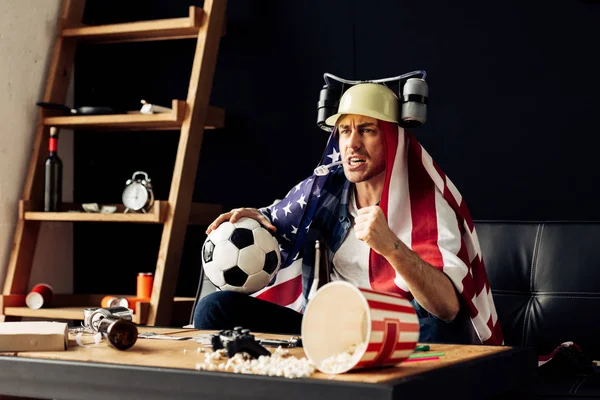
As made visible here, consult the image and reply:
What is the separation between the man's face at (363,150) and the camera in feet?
7.99

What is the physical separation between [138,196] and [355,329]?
226 centimetres

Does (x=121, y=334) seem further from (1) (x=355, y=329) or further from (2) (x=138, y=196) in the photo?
(2) (x=138, y=196)

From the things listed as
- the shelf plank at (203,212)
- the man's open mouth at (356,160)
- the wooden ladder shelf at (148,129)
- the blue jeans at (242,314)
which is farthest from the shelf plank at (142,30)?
the blue jeans at (242,314)

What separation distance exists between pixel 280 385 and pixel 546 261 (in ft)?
4.82

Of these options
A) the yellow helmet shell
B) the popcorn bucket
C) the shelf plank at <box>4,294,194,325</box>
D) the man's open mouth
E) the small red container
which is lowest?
the shelf plank at <box>4,294,194,325</box>

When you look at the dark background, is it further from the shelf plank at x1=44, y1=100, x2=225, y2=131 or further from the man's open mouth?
the man's open mouth

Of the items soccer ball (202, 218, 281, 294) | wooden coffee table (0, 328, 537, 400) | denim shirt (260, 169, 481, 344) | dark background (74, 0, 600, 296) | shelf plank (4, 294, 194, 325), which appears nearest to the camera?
wooden coffee table (0, 328, 537, 400)

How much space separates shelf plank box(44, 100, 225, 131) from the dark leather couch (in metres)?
1.32

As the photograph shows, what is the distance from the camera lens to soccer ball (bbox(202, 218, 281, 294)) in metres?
2.28

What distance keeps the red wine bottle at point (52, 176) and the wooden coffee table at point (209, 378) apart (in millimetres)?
2048

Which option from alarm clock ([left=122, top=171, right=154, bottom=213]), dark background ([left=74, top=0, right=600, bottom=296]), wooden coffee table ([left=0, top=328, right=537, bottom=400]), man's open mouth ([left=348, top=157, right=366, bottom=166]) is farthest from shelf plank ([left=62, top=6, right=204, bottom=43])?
wooden coffee table ([left=0, top=328, right=537, bottom=400])

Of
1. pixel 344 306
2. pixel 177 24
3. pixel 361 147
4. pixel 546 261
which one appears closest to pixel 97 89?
pixel 177 24

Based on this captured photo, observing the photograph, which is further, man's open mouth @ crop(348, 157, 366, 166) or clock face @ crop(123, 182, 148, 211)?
clock face @ crop(123, 182, 148, 211)

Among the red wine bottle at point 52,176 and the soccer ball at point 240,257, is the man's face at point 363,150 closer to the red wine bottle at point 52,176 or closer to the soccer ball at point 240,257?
the soccer ball at point 240,257
